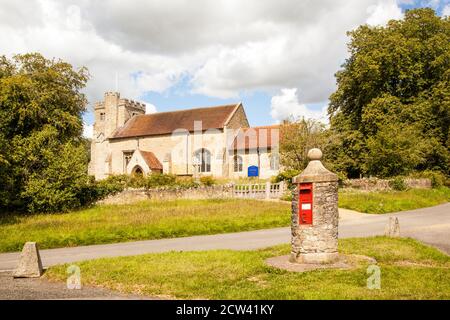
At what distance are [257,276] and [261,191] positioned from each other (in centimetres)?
2067

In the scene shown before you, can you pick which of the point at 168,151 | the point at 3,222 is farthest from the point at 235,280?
the point at 168,151

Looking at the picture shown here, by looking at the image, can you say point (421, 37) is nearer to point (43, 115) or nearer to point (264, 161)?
point (264, 161)

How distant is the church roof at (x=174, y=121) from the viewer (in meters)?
47.1

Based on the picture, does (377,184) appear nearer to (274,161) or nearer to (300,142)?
(300,142)

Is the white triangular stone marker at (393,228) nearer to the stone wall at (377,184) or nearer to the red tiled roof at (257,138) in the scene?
the stone wall at (377,184)

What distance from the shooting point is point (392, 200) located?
24531 millimetres

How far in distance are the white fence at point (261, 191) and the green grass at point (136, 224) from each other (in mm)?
5156

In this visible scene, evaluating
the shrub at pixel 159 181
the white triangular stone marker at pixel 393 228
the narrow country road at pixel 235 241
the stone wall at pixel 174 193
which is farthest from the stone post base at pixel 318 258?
the shrub at pixel 159 181

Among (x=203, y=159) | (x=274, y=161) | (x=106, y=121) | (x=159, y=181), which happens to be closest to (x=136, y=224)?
(x=159, y=181)

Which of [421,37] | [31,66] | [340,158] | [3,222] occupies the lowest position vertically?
[3,222]

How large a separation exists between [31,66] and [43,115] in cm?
473

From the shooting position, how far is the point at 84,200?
27.8 metres

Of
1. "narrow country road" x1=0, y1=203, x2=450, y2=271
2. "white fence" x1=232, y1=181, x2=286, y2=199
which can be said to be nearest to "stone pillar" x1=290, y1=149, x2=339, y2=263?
"narrow country road" x1=0, y1=203, x2=450, y2=271

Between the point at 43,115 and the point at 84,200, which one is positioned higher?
the point at 43,115
